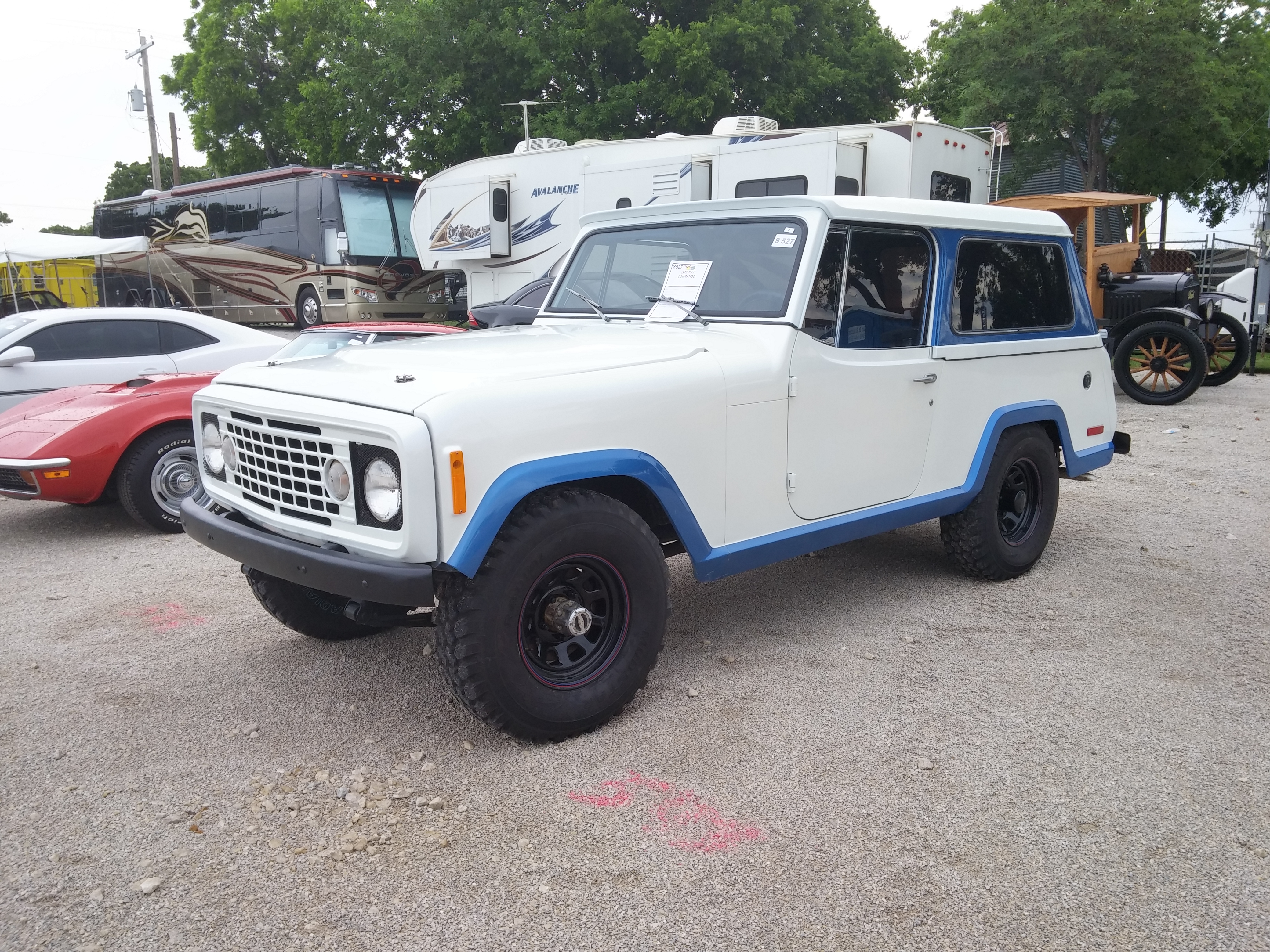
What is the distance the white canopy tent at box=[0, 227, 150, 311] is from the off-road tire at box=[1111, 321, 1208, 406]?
1786 centimetres

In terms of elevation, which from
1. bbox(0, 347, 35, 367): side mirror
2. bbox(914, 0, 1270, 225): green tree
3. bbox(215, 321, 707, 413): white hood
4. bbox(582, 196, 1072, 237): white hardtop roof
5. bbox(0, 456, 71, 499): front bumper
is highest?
bbox(914, 0, 1270, 225): green tree

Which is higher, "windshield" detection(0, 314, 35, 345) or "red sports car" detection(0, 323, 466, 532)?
"windshield" detection(0, 314, 35, 345)

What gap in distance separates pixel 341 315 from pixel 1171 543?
15.8 metres

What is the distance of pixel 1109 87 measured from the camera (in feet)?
57.7

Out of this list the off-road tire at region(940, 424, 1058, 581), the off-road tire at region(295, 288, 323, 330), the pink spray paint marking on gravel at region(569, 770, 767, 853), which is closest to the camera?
the pink spray paint marking on gravel at region(569, 770, 767, 853)

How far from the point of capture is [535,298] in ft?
33.4

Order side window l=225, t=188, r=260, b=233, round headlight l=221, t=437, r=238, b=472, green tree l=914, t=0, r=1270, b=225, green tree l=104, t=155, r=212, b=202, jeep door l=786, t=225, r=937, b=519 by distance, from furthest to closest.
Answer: green tree l=104, t=155, r=212, b=202
side window l=225, t=188, r=260, b=233
green tree l=914, t=0, r=1270, b=225
jeep door l=786, t=225, r=937, b=519
round headlight l=221, t=437, r=238, b=472

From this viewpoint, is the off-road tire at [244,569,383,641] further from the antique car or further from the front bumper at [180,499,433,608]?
the antique car

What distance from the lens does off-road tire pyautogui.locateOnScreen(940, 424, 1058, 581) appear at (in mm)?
4801

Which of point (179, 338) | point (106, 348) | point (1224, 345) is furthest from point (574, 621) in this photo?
point (1224, 345)

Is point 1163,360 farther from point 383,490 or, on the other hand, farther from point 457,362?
point 383,490

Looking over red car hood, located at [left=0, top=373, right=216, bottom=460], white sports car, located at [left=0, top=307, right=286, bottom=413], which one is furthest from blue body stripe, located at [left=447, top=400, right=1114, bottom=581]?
white sports car, located at [left=0, top=307, right=286, bottom=413]

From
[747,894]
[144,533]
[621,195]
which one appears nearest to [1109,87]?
[621,195]

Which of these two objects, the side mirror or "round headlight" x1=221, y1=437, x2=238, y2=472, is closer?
"round headlight" x1=221, y1=437, x2=238, y2=472
